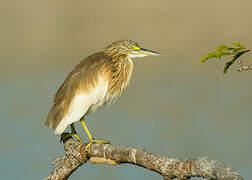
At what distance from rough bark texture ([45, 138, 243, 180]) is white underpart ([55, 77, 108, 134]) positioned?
0.19 m

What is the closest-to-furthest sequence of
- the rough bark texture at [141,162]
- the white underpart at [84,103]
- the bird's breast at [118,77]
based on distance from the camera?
the rough bark texture at [141,162] → the white underpart at [84,103] → the bird's breast at [118,77]

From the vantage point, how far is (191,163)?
186 centimetres

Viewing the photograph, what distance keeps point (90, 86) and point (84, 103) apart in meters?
0.12

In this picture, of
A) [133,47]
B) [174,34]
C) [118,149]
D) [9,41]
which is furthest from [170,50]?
[118,149]

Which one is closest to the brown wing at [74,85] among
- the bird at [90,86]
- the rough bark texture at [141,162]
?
the bird at [90,86]

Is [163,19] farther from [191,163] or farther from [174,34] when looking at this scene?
[191,163]

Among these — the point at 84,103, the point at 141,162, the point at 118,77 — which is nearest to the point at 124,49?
the point at 118,77

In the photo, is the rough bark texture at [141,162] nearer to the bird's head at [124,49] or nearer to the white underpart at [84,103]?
the white underpart at [84,103]

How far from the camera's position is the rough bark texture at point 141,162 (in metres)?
1.70

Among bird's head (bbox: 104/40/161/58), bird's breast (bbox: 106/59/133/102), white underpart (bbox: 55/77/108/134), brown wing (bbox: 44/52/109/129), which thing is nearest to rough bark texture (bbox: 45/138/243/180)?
A: white underpart (bbox: 55/77/108/134)

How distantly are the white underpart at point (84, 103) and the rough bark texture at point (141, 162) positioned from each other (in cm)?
19

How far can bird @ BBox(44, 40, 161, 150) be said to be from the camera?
3260 millimetres

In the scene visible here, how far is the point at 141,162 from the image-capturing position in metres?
2.12

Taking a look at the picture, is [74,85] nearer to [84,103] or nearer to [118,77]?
[84,103]
